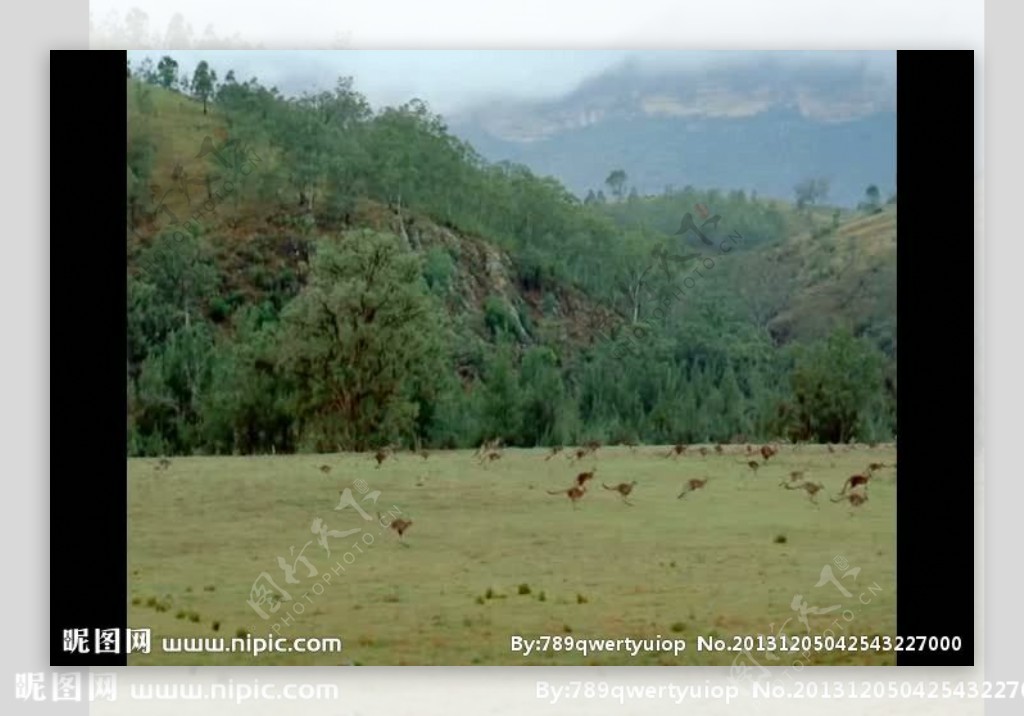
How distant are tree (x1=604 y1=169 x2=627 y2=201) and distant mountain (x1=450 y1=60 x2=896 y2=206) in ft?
0.10

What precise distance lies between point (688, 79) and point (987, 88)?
5.32ft

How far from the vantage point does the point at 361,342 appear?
41.8 ft

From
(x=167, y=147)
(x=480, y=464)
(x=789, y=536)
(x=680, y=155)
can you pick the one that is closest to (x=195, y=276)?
(x=167, y=147)

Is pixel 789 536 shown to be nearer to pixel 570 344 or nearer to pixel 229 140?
pixel 570 344

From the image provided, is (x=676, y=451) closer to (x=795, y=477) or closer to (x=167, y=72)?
(x=795, y=477)

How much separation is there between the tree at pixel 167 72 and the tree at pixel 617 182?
2.43 meters

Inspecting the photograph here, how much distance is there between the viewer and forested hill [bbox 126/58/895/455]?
41.5 ft

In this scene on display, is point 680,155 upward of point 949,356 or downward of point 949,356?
upward

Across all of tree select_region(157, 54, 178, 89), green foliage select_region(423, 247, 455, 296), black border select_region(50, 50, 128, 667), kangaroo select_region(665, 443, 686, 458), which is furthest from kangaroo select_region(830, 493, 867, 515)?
tree select_region(157, 54, 178, 89)

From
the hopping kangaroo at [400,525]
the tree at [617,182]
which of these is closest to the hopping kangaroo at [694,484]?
the hopping kangaroo at [400,525]

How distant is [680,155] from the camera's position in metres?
12.7

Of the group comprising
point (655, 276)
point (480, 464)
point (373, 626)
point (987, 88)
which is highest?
point (987, 88)

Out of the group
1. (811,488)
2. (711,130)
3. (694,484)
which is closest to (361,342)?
(694,484)

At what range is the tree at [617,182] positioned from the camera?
41.6ft
